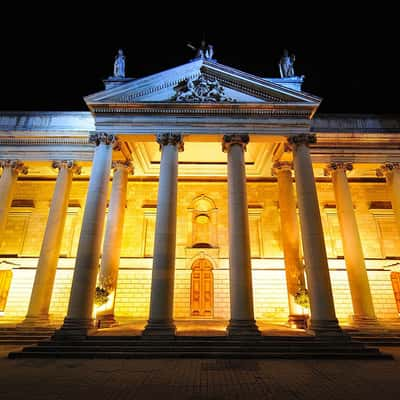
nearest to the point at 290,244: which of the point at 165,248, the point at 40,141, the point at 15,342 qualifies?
the point at 165,248

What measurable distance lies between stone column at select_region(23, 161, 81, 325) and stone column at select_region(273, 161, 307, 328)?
12.6 metres

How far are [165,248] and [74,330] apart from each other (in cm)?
475

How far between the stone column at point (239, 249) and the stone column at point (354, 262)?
6.54m

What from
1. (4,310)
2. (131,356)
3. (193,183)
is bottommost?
(131,356)

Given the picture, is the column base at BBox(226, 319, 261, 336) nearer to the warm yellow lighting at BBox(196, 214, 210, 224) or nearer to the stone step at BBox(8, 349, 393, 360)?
the stone step at BBox(8, 349, 393, 360)

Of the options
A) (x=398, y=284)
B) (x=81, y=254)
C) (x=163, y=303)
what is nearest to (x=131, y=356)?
(x=163, y=303)

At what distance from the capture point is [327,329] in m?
11.6

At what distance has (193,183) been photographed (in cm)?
2191

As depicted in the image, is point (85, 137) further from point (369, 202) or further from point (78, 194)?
point (369, 202)

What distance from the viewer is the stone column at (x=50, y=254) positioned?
14.7 m

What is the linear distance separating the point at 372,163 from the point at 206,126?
1071 centimetres

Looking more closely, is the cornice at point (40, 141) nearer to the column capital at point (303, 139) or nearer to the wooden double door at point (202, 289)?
the wooden double door at point (202, 289)

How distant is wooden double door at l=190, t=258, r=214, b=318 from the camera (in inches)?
751

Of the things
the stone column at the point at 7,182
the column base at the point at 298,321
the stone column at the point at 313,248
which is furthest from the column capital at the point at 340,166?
the stone column at the point at 7,182
